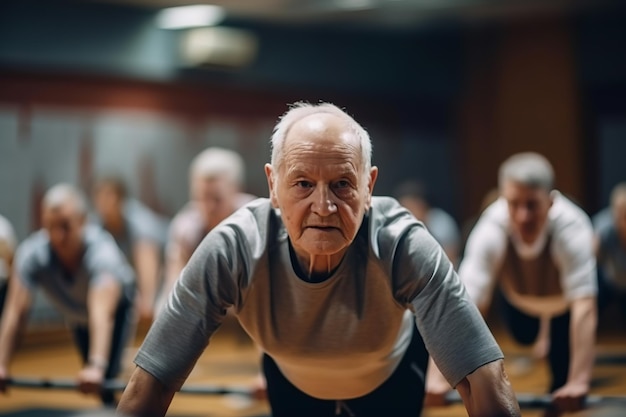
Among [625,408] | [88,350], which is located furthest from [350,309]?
[88,350]

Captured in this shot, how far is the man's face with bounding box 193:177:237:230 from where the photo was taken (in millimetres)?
3764

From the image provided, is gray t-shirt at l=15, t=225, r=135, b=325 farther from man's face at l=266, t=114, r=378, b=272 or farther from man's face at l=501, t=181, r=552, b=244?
man's face at l=266, t=114, r=378, b=272

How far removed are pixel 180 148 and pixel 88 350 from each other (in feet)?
10.5

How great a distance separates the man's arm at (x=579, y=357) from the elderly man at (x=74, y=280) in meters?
1.68

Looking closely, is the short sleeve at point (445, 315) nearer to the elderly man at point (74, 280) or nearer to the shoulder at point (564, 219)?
the shoulder at point (564, 219)

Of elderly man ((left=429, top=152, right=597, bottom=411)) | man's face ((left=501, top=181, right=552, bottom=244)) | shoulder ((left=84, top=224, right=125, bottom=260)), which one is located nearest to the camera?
elderly man ((left=429, top=152, right=597, bottom=411))

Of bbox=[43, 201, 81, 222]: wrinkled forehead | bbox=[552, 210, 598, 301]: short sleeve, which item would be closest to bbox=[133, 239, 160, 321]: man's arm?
bbox=[43, 201, 81, 222]: wrinkled forehead

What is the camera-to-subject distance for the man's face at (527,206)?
2.98 m

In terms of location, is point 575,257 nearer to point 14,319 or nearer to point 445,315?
point 445,315

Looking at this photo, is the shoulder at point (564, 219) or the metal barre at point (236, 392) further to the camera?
the shoulder at point (564, 219)

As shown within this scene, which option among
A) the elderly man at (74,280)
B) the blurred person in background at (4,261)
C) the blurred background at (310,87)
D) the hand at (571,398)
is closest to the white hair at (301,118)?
the hand at (571,398)

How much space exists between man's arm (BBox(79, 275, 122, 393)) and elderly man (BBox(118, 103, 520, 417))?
1.44 m

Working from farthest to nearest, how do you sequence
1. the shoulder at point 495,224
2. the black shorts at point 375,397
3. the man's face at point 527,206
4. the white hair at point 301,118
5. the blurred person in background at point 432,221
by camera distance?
the blurred person in background at point 432,221, the shoulder at point 495,224, the man's face at point 527,206, the black shorts at point 375,397, the white hair at point 301,118

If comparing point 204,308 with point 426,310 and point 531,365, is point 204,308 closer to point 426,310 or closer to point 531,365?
point 426,310
